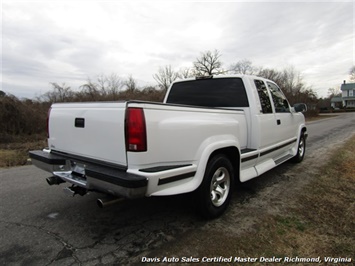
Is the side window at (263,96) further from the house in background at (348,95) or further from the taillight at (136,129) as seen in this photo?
the house in background at (348,95)

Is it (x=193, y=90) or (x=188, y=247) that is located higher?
(x=193, y=90)

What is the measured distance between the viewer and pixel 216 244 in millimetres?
2930

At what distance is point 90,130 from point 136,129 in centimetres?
81

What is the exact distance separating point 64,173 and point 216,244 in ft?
7.13

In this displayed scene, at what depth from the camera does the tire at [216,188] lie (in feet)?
10.9

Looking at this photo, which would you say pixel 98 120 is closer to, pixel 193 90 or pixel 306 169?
pixel 193 90

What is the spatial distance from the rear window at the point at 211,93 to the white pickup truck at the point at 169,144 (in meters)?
0.02

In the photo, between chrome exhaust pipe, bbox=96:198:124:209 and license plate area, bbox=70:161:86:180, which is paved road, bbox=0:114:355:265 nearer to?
chrome exhaust pipe, bbox=96:198:124:209

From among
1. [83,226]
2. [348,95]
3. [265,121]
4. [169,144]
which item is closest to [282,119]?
[265,121]

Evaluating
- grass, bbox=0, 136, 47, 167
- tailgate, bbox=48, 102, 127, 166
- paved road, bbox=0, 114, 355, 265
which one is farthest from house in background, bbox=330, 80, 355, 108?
tailgate, bbox=48, 102, 127, 166

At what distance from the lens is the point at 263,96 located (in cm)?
Result: 481

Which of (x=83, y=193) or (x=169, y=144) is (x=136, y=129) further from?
(x=83, y=193)

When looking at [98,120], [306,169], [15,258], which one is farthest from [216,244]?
[306,169]

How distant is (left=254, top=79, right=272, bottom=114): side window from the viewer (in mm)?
4687
